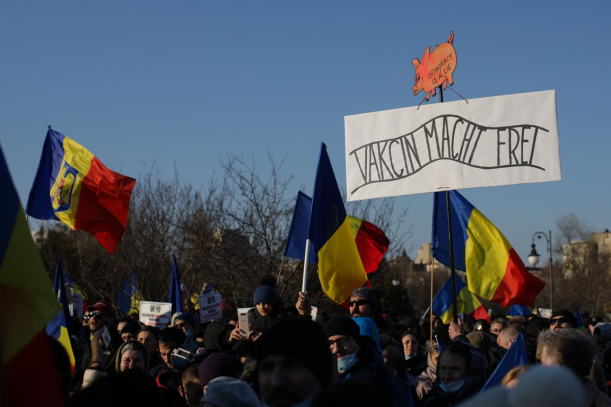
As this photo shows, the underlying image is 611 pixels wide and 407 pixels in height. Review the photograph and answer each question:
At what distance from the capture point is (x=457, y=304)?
17.1 meters

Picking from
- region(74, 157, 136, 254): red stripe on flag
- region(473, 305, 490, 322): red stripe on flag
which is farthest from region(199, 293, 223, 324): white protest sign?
region(473, 305, 490, 322): red stripe on flag

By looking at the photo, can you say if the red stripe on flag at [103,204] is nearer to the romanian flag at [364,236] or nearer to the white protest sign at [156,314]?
the white protest sign at [156,314]

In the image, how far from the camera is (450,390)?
5.20 metres

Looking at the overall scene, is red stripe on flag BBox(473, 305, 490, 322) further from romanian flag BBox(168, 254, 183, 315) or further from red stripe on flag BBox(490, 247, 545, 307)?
romanian flag BBox(168, 254, 183, 315)

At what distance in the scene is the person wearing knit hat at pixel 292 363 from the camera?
320cm

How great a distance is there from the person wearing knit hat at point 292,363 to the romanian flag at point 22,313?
0.86 metres

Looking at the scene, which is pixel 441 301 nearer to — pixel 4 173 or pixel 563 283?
pixel 4 173

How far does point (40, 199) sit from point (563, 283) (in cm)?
6265

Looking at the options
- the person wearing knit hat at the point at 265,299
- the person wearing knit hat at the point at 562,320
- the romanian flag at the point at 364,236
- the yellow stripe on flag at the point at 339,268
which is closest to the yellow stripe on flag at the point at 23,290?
the person wearing knit hat at the point at 265,299

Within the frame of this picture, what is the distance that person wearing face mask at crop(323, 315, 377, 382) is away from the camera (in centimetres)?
519

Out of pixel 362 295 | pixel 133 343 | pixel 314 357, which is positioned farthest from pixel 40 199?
pixel 314 357

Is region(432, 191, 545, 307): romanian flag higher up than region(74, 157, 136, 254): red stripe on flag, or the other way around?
region(74, 157, 136, 254): red stripe on flag

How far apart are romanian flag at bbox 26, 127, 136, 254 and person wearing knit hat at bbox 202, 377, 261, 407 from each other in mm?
7352

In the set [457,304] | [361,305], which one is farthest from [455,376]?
[457,304]
